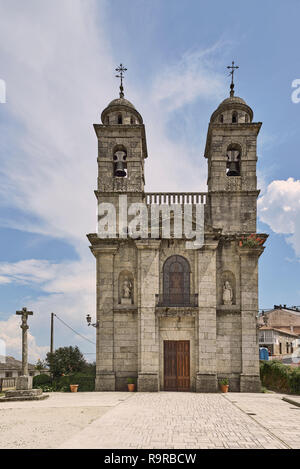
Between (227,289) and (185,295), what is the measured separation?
2127mm

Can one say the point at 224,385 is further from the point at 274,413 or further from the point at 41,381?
the point at 41,381

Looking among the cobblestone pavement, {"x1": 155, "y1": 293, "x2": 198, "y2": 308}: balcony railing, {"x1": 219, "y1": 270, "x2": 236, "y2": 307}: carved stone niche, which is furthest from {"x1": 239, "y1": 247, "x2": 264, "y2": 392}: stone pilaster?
the cobblestone pavement

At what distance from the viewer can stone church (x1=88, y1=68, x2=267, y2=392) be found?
19.7 meters

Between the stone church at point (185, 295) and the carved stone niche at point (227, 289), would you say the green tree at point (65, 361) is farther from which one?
the carved stone niche at point (227, 289)

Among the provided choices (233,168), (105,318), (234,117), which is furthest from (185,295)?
(234,117)

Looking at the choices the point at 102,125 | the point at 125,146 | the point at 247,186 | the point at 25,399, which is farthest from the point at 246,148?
the point at 25,399

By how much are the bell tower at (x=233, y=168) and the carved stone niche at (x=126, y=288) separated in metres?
5.19

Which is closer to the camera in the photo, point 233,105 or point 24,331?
point 24,331

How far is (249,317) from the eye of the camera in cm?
2006

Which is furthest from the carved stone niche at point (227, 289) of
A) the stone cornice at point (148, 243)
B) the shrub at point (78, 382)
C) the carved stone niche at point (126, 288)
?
the shrub at point (78, 382)

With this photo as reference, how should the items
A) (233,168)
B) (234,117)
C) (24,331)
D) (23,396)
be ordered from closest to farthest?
(23,396) < (24,331) < (233,168) < (234,117)

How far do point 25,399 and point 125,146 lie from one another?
13589 millimetres

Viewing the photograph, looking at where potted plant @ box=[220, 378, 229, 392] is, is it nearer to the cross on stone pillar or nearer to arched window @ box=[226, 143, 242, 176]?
the cross on stone pillar
